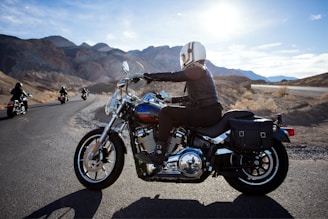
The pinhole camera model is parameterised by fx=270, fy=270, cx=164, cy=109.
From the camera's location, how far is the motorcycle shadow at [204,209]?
3.32 metres

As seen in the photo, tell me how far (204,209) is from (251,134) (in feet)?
3.91

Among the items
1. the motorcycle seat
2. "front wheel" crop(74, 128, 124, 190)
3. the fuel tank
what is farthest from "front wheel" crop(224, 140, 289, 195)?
"front wheel" crop(74, 128, 124, 190)

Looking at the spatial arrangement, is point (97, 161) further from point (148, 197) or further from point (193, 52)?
point (193, 52)

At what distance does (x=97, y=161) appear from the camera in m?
4.27

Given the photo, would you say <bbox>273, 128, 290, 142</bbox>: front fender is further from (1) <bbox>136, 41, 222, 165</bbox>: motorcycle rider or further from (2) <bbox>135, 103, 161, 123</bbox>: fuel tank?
(2) <bbox>135, 103, 161, 123</bbox>: fuel tank

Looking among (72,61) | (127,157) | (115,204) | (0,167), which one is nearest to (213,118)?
(115,204)

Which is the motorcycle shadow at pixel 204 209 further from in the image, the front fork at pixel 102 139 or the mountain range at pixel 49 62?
the mountain range at pixel 49 62

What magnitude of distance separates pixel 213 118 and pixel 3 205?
3.12 m

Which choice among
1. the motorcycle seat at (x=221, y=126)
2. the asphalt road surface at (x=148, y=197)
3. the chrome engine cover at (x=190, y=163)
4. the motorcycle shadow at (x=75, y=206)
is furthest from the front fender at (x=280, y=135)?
the motorcycle shadow at (x=75, y=206)

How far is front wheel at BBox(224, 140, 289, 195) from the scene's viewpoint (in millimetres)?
3848

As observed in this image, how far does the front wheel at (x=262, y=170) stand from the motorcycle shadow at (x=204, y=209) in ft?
0.52

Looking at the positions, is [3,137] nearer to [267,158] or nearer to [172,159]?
[172,159]

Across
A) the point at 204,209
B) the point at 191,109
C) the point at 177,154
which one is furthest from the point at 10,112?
the point at 204,209

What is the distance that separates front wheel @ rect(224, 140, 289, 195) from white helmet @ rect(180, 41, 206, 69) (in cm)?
156
